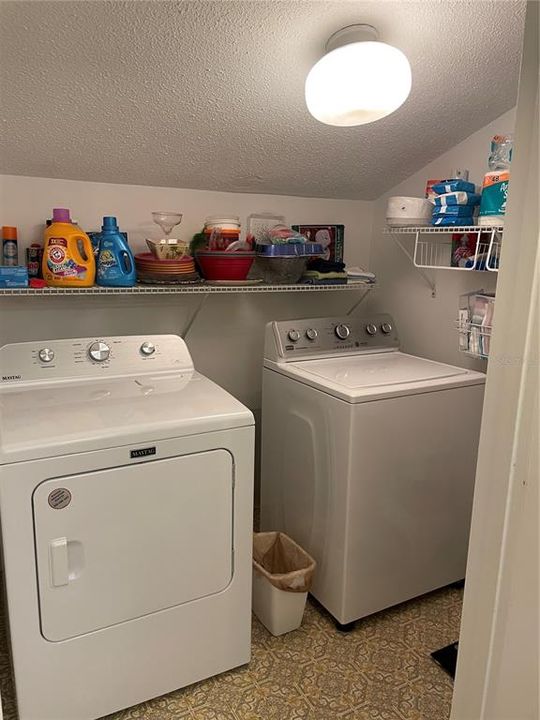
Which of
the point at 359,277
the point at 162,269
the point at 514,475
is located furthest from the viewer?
the point at 359,277

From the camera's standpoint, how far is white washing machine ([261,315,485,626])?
1.95 meters

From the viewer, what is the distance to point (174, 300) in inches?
98.0

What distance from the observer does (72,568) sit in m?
1.50

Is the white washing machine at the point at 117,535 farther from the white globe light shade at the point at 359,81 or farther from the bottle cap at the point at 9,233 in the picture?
the white globe light shade at the point at 359,81

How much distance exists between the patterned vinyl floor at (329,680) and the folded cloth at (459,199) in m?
1.63

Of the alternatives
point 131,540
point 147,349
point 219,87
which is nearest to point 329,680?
point 131,540

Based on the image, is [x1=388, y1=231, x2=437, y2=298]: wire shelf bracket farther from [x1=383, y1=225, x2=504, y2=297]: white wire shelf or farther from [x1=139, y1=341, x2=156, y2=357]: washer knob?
[x1=139, y1=341, x2=156, y2=357]: washer knob

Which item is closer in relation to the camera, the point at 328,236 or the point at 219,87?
the point at 219,87

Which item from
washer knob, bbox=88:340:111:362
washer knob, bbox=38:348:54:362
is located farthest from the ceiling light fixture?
washer knob, bbox=38:348:54:362

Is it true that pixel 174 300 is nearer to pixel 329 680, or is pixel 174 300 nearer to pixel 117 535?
pixel 117 535

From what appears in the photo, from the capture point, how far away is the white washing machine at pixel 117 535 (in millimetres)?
1449

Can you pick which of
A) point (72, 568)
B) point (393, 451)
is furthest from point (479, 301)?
point (72, 568)

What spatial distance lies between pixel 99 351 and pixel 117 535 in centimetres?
71

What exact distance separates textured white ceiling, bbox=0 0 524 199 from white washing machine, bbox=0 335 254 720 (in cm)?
79
